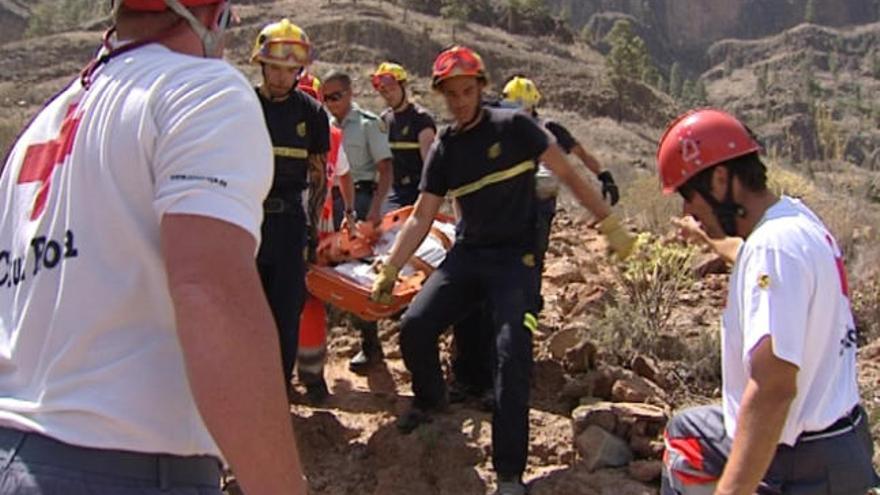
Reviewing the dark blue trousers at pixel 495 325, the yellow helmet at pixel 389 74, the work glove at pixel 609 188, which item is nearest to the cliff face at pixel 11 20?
the yellow helmet at pixel 389 74

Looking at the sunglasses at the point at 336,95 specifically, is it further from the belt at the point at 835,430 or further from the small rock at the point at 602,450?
the belt at the point at 835,430

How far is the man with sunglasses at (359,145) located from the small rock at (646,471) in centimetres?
223

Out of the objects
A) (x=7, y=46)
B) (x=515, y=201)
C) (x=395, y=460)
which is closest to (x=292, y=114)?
(x=515, y=201)

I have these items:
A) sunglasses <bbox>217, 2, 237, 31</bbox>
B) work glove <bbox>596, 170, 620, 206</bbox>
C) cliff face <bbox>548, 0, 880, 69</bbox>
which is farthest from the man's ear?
cliff face <bbox>548, 0, 880, 69</bbox>

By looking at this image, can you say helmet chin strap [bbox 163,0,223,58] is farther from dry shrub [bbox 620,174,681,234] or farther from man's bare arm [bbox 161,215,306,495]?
dry shrub [bbox 620,174,681,234]

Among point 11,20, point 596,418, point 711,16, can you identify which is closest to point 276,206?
point 596,418

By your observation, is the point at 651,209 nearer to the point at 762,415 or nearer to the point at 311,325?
the point at 311,325

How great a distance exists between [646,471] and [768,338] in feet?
6.51

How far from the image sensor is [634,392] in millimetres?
5070

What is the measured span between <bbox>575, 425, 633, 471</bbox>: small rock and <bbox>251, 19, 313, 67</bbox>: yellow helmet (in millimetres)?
2119

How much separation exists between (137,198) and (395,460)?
3.56 m

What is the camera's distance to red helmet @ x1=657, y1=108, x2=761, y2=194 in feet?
9.93

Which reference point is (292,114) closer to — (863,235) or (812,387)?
(812,387)

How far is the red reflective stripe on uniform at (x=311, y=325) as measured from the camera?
5.52 meters
